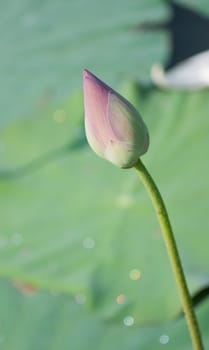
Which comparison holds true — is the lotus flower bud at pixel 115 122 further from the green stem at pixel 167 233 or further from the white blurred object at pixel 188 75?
the white blurred object at pixel 188 75

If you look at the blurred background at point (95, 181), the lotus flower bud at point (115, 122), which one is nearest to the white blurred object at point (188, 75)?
the blurred background at point (95, 181)

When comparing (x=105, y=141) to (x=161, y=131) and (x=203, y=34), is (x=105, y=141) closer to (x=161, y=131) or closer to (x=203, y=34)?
(x=161, y=131)

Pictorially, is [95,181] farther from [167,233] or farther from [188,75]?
[167,233]

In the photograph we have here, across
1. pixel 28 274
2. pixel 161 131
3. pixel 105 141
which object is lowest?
pixel 28 274

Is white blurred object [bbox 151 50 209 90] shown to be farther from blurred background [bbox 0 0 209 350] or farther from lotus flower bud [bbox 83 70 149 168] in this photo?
lotus flower bud [bbox 83 70 149 168]

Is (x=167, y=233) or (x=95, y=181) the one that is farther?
(x=95, y=181)

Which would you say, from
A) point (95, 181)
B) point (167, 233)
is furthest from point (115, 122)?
point (95, 181)

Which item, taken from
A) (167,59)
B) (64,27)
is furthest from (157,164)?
(64,27)
